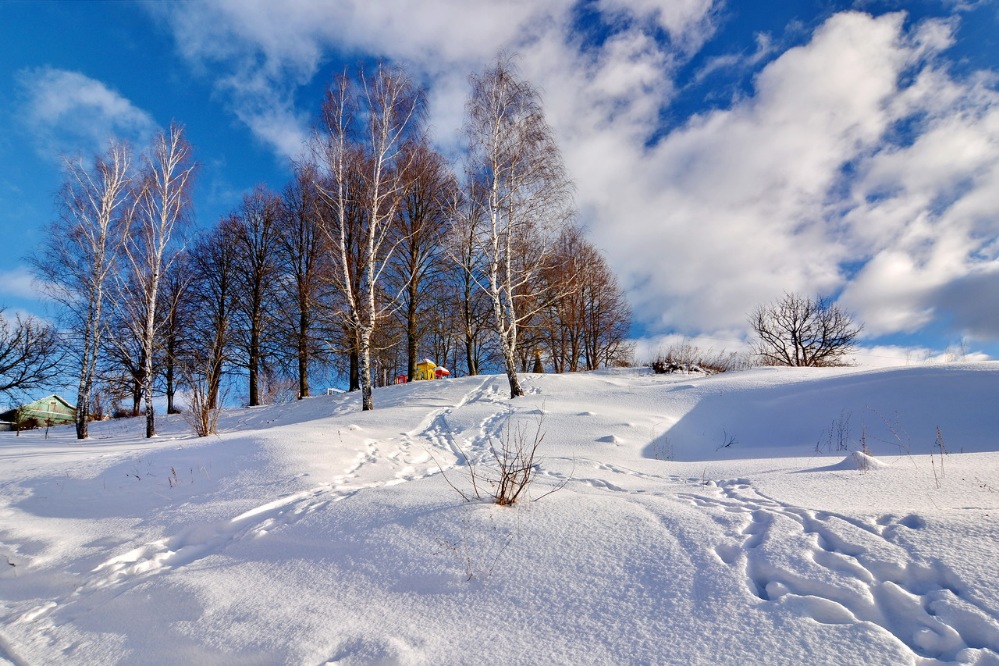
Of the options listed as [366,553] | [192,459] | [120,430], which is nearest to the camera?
[366,553]

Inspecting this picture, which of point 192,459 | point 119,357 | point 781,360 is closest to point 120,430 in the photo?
point 119,357

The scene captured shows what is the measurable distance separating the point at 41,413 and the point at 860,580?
32.3m

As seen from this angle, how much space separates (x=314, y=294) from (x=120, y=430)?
826 cm

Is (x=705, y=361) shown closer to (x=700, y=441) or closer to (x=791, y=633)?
(x=700, y=441)

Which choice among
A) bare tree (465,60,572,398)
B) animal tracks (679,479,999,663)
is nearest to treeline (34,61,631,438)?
bare tree (465,60,572,398)

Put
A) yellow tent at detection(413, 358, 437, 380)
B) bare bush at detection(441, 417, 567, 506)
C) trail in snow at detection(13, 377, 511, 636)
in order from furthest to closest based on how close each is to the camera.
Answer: yellow tent at detection(413, 358, 437, 380), bare bush at detection(441, 417, 567, 506), trail in snow at detection(13, 377, 511, 636)

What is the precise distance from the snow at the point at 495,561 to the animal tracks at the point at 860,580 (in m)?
0.01

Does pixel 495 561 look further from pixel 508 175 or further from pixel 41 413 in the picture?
pixel 41 413

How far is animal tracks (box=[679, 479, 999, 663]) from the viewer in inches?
73.4

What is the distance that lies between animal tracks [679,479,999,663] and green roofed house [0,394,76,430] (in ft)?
92.9

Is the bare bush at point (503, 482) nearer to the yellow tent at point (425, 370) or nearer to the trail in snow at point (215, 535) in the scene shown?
the trail in snow at point (215, 535)

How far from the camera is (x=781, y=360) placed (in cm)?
2070

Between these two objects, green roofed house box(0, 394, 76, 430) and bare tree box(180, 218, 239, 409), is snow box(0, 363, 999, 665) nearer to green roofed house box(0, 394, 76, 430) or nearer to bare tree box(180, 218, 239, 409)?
bare tree box(180, 218, 239, 409)

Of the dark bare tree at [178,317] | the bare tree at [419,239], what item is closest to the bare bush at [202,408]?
the bare tree at [419,239]
